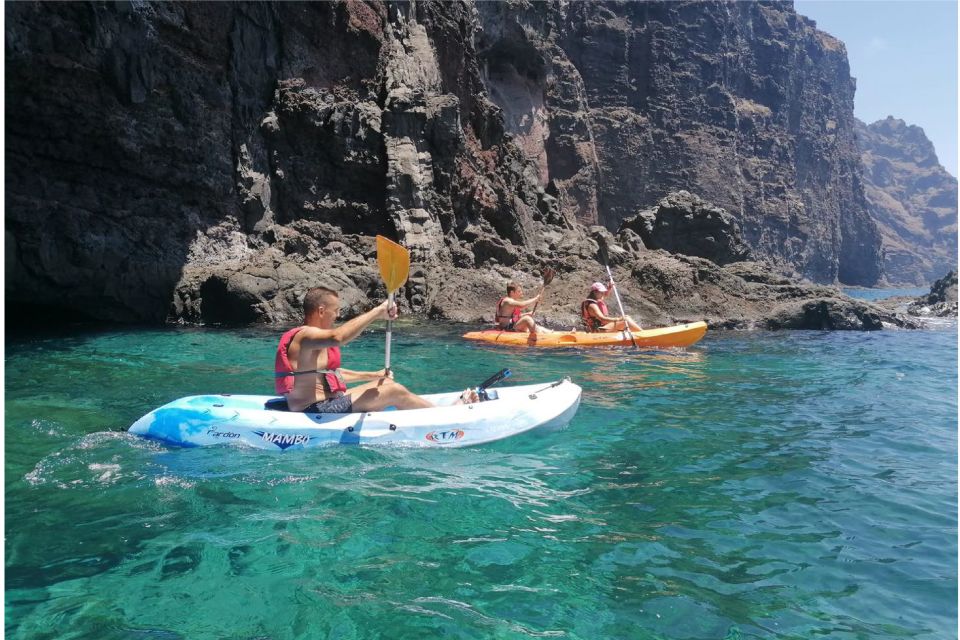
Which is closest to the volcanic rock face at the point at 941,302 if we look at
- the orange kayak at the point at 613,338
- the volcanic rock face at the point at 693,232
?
the volcanic rock face at the point at 693,232

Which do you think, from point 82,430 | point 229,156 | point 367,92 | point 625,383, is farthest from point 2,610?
point 367,92

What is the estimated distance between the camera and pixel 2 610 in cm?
261

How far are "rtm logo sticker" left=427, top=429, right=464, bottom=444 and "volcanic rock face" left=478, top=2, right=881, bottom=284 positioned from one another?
71.9ft

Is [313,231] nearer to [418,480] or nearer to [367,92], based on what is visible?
[367,92]

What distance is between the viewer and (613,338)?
37.6 feet

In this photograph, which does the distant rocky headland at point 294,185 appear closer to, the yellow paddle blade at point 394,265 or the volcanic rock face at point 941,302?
the volcanic rock face at point 941,302

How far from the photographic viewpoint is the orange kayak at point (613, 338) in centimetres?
1147

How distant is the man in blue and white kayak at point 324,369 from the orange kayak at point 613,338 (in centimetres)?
607

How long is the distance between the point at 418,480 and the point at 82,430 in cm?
323

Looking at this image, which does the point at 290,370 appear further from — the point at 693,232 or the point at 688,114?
the point at 688,114

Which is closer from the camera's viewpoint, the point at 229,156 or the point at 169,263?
the point at 169,263

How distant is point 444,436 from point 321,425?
1.01m

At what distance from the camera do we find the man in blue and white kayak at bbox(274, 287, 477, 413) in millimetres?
4840

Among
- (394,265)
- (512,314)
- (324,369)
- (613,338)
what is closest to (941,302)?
(613,338)
